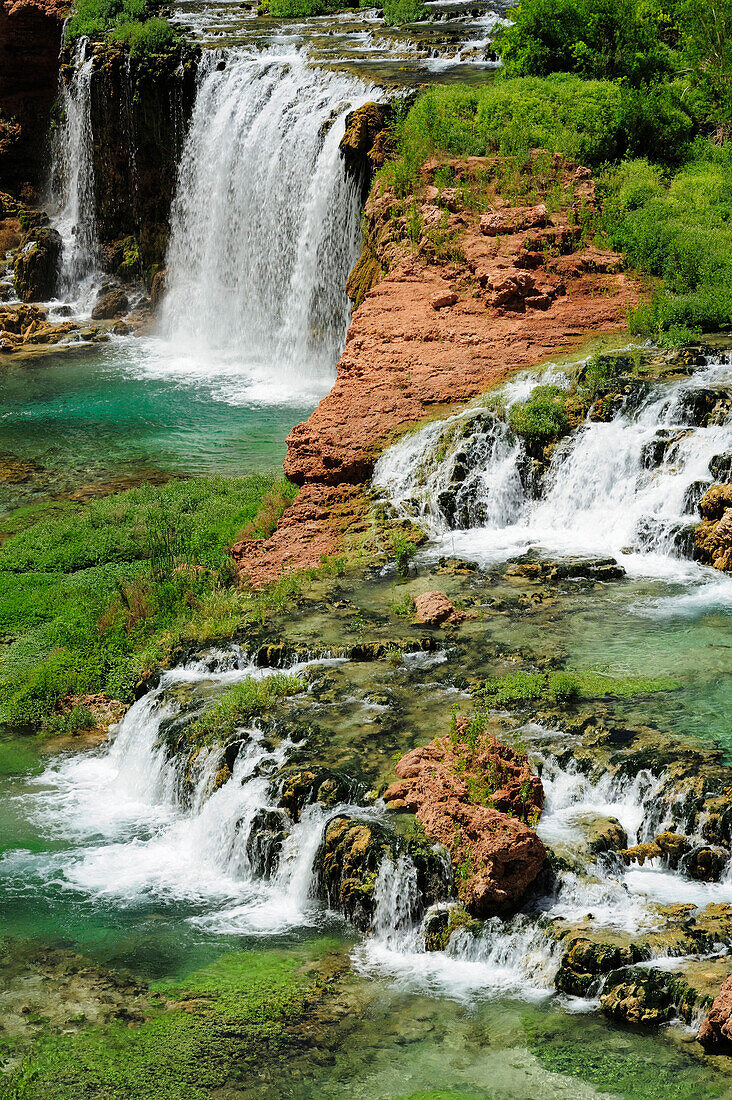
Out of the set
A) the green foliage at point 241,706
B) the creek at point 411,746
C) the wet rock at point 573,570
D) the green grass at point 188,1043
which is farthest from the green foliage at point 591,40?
the green grass at point 188,1043

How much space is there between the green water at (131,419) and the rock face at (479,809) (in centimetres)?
986

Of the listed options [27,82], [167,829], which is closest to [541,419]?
[167,829]

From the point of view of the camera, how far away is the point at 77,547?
16.2m

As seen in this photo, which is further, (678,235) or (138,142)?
(138,142)

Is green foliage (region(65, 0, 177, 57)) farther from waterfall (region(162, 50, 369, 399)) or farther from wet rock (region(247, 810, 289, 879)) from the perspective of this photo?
wet rock (region(247, 810, 289, 879))

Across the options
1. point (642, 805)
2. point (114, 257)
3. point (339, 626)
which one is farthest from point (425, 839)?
point (114, 257)

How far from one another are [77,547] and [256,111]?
43.6 feet

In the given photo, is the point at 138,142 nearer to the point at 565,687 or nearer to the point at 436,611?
the point at 436,611

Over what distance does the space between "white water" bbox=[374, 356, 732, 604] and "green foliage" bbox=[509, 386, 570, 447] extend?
0.56ft

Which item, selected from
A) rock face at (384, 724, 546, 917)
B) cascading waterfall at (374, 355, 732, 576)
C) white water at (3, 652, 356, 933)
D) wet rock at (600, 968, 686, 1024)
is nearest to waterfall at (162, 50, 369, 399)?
cascading waterfall at (374, 355, 732, 576)

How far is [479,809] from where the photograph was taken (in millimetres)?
9070

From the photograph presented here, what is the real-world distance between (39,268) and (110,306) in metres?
2.55

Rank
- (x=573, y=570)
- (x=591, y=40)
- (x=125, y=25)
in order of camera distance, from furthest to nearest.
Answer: (x=125, y=25)
(x=591, y=40)
(x=573, y=570)

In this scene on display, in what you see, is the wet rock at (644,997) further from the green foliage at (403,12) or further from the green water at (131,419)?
the green foliage at (403,12)
